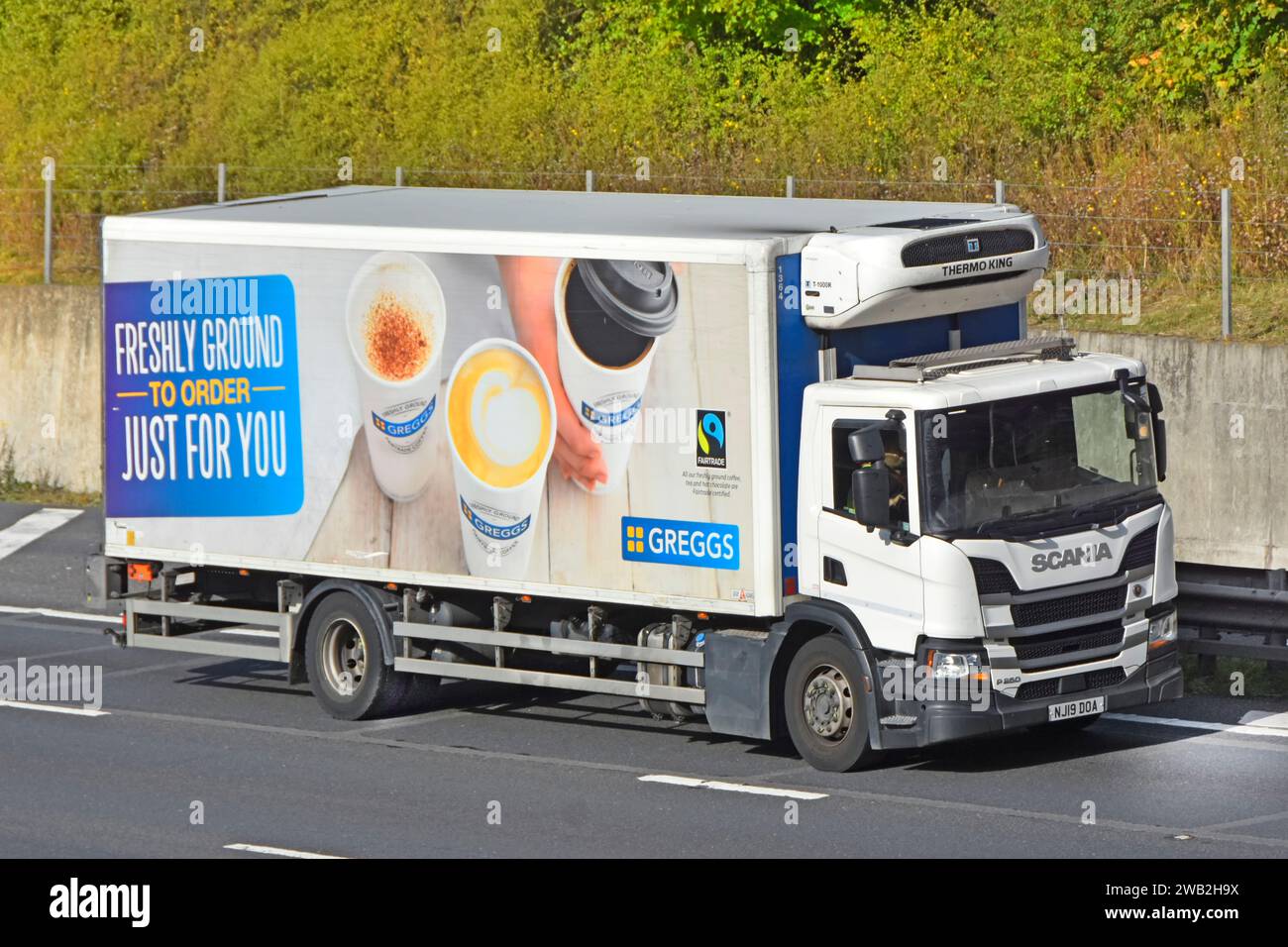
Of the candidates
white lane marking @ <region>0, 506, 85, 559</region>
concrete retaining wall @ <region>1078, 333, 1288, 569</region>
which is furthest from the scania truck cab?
white lane marking @ <region>0, 506, 85, 559</region>

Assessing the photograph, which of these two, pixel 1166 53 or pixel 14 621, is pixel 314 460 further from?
pixel 1166 53

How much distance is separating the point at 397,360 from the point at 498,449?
1010 millimetres

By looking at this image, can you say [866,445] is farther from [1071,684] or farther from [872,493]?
[1071,684]

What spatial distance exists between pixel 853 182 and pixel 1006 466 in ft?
40.5

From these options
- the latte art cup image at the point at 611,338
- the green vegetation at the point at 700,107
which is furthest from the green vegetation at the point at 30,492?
the latte art cup image at the point at 611,338

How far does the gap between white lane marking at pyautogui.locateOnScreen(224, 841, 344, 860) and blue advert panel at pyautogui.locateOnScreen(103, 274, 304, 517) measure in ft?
12.5

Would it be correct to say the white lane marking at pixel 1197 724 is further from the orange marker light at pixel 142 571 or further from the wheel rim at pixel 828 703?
the orange marker light at pixel 142 571

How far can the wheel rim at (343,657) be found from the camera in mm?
15641

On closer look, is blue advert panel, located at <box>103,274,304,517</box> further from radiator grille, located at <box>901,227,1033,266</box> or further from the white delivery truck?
radiator grille, located at <box>901,227,1033,266</box>

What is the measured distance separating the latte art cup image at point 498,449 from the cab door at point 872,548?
1998mm

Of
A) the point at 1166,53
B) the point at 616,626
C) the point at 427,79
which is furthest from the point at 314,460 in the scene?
the point at 427,79

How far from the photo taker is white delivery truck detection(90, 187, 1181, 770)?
13.0m

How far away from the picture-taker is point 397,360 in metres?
14.9

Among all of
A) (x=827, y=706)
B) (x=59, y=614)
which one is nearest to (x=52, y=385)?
(x=59, y=614)
